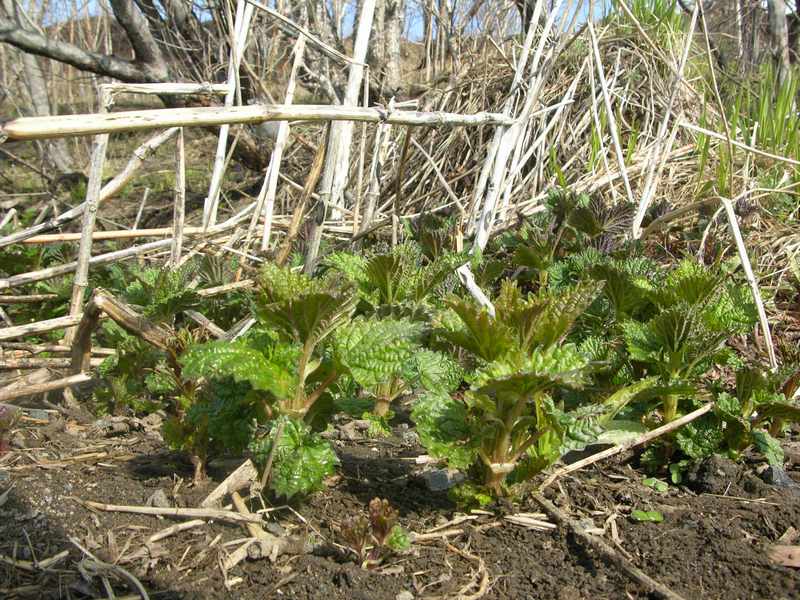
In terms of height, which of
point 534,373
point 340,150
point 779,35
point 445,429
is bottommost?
point 445,429

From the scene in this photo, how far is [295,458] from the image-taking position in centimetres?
163

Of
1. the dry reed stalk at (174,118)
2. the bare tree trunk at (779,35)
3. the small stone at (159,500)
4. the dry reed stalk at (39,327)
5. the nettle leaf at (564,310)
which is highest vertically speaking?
the bare tree trunk at (779,35)

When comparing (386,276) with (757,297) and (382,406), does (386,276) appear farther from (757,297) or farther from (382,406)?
(757,297)

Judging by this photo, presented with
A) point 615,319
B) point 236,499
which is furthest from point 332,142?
point 236,499

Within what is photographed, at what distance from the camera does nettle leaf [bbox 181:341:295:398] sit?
60.3 inches

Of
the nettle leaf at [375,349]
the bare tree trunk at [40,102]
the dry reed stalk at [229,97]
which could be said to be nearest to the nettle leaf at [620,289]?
the nettle leaf at [375,349]

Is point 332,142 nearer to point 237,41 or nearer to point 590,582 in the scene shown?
point 237,41

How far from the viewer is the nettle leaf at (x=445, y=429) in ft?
5.40

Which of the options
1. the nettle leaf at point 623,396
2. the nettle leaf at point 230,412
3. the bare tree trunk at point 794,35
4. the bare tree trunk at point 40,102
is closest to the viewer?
the nettle leaf at point 230,412

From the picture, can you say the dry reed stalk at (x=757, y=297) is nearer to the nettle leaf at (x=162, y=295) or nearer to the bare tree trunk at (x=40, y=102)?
the nettle leaf at (x=162, y=295)

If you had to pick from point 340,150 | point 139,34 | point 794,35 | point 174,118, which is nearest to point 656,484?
point 174,118

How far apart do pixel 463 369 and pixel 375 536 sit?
18.9 inches

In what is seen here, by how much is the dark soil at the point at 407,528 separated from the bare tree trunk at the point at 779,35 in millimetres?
3680

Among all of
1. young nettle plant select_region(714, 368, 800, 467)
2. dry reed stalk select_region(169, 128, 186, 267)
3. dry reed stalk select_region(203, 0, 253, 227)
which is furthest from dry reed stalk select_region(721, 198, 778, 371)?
dry reed stalk select_region(169, 128, 186, 267)
